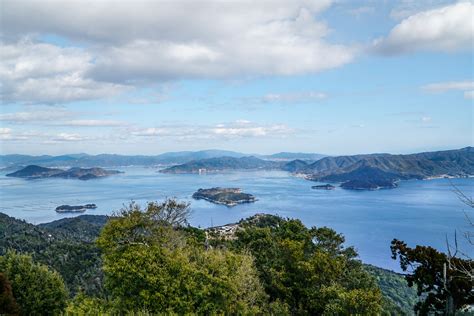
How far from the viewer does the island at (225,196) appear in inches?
4783

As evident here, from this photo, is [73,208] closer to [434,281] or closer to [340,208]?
[340,208]

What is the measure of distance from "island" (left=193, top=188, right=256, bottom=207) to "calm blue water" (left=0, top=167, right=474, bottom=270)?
12.1 ft

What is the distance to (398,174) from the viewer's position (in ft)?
553

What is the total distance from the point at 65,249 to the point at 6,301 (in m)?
46.7

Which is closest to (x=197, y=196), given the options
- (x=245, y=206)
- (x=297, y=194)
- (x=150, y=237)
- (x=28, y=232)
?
(x=245, y=206)

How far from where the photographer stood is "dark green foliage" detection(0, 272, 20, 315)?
13734mm

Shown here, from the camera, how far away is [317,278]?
1486 centimetres

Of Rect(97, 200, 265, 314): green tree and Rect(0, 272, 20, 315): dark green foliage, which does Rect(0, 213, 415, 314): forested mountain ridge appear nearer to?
Rect(97, 200, 265, 314): green tree

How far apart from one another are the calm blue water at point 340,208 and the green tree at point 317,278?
4699cm

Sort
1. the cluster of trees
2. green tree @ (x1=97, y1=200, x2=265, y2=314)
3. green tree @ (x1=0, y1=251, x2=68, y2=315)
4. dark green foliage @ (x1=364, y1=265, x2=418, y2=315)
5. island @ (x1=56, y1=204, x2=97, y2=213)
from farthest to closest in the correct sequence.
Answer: island @ (x1=56, y1=204, x2=97, y2=213), dark green foliage @ (x1=364, y1=265, x2=418, y2=315), green tree @ (x1=0, y1=251, x2=68, y2=315), the cluster of trees, green tree @ (x1=97, y1=200, x2=265, y2=314)

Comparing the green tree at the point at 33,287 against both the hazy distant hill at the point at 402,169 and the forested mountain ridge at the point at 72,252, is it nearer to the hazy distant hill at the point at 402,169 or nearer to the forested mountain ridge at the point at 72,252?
the forested mountain ridge at the point at 72,252

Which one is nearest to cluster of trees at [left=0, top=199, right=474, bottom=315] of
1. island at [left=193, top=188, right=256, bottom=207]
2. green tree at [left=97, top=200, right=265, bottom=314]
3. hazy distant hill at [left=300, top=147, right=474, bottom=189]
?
green tree at [left=97, top=200, right=265, bottom=314]

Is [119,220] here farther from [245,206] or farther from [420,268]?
[245,206]

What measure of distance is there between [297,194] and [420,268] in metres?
120
